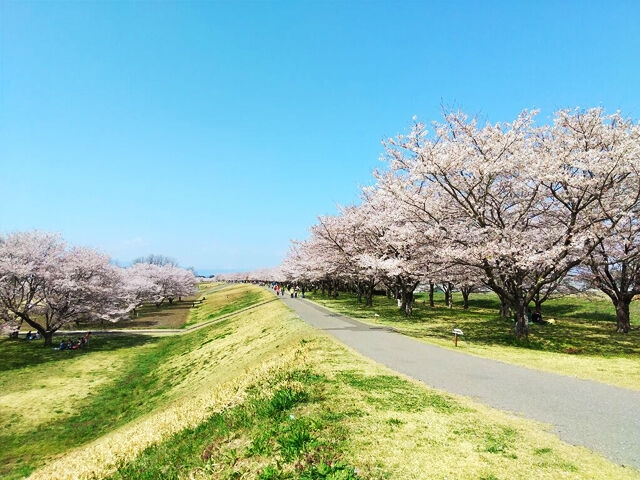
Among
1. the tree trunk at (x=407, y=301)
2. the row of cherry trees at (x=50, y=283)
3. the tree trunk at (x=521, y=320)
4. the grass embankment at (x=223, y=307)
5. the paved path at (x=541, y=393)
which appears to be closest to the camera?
the paved path at (x=541, y=393)

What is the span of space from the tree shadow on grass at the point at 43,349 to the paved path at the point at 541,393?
30.1 meters

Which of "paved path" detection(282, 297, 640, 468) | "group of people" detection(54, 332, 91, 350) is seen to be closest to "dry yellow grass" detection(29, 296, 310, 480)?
"paved path" detection(282, 297, 640, 468)

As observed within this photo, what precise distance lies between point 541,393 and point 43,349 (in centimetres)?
Answer: 4214

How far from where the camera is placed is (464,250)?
2016 centimetres

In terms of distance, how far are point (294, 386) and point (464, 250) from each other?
13.4m

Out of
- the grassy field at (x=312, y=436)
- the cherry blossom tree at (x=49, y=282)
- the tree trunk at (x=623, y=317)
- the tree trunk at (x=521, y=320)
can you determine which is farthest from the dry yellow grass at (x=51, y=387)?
the tree trunk at (x=623, y=317)

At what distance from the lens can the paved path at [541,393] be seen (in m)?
7.71

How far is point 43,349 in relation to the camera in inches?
1399

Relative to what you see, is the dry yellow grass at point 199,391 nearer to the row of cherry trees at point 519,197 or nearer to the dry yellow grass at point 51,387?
the dry yellow grass at point 51,387

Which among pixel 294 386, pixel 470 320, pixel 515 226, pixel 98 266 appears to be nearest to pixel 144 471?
pixel 294 386

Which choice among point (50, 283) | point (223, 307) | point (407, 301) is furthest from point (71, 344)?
point (407, 301)

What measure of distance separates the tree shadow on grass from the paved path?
3012cm

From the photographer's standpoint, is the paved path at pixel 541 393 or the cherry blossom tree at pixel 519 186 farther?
the cherry blossom tree at pixel 519 186

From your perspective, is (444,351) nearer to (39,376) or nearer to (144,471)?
(144,471)
